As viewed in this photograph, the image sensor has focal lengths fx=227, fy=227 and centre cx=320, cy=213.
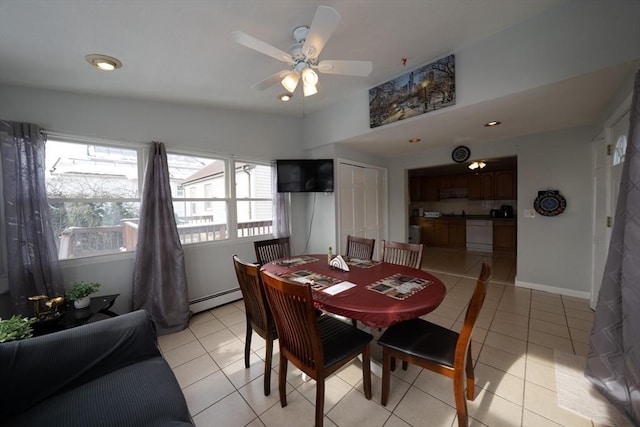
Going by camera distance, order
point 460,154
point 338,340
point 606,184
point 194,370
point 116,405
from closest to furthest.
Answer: point 116,405, point 338,340, point 194,370, point 606,184, point 460,154

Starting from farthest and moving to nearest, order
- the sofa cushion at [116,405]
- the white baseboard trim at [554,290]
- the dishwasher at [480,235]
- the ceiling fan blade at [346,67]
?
1. the dishwasher at [480,235]
2. the white baseboard trim at [554,290]
3. the ceiling fan blade at [346,67]
4. the sofa cushion at [116,405]

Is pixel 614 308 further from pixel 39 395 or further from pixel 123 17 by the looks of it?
pixel 123 17

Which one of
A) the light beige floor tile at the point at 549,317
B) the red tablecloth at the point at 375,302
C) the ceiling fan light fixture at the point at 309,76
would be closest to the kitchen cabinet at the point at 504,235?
the light beige floor tile at the point at 549,317

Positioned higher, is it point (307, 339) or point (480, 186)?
point (480, 186)

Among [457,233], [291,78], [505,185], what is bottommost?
[457,233]

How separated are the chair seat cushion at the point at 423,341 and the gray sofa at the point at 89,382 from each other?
3.88ft

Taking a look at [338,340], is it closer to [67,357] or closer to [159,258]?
[67,357]

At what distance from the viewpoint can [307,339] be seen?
50.5 inches

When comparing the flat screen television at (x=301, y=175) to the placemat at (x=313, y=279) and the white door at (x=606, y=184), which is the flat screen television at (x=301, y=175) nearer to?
the placemat at (x=313, y=279)

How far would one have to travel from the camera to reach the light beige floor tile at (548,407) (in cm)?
138

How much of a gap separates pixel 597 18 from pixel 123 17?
3.18 metres

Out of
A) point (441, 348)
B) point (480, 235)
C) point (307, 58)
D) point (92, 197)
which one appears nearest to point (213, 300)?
point (92, 197)

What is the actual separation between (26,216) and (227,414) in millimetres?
2280

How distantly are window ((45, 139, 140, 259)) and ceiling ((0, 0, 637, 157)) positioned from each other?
59cm
